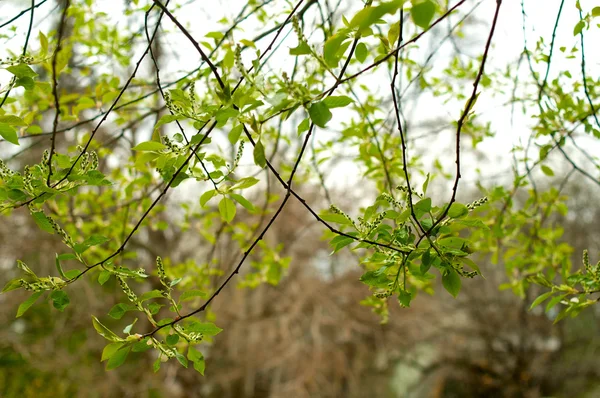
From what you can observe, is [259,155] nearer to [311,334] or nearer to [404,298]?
[404,298]

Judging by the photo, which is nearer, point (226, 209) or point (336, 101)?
point (336, 101)

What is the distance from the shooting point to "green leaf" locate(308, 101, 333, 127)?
24.2 inches

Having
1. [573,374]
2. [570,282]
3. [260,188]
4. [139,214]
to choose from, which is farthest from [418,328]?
A: [570,282]

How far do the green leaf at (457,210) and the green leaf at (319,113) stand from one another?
27cm

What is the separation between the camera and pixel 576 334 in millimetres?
6898

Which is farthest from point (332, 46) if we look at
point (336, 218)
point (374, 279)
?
point (374, 279)

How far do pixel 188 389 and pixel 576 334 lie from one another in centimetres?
493

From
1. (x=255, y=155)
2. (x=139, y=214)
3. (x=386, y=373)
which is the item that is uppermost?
(x=386, y=373)

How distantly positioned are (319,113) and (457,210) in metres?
0.28

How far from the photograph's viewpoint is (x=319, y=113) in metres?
0.62

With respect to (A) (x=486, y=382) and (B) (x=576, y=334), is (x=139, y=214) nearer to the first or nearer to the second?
(A) (x=486, y=382)

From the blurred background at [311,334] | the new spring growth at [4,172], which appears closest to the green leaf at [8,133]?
the new spring growth at [4,172]

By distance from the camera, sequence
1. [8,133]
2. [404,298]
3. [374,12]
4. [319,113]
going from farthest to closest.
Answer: [404,298] < [8,133] < [319,113] < [374,12]

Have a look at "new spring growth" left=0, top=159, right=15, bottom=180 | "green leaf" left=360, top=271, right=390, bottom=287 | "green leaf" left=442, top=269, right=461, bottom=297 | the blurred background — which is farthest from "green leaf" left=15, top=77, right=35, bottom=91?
the blurred background
